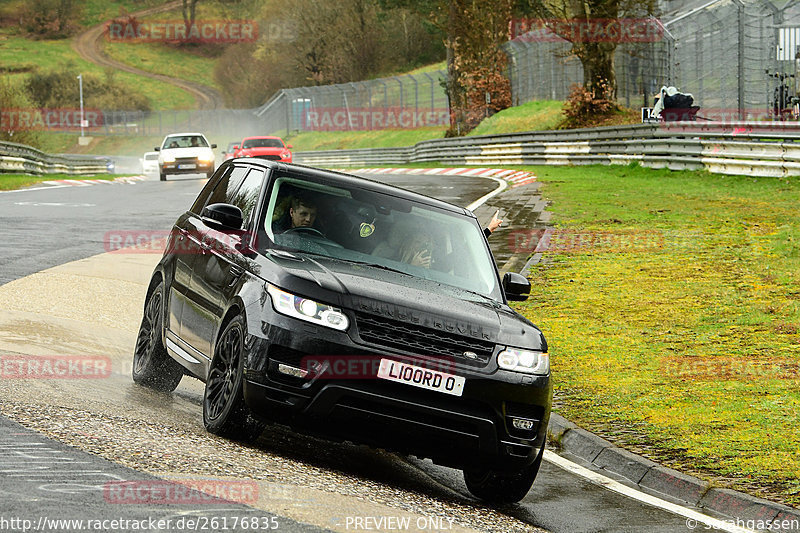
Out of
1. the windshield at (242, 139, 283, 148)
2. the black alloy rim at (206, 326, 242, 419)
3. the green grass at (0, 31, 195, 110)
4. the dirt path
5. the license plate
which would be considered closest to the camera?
the license plate

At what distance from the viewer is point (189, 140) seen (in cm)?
4106

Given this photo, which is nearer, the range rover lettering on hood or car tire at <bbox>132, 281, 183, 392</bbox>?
the range rover lettering on hood

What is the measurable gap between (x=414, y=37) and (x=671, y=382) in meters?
96.7

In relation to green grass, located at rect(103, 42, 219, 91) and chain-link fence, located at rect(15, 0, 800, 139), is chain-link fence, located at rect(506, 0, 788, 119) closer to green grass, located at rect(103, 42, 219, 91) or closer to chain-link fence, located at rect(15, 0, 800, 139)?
chain-link fence, located at rect(15, 0, 800, 139)

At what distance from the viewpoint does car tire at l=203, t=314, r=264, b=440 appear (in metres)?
6.70

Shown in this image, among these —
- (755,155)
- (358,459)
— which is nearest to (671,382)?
(358,459)

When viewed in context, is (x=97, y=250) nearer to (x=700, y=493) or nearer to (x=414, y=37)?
(x=700, y=493)

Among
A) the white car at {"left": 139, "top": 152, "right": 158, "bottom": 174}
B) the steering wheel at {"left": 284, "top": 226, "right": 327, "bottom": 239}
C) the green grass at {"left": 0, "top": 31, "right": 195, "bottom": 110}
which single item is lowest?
the white car at {"left": 139, "top": 152, "right": 158, "bottom": 174}

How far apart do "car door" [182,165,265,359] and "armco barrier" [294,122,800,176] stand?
63.3ft

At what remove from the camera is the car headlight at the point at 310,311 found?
6.48 meters

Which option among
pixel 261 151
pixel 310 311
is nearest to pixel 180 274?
pixel 310 311

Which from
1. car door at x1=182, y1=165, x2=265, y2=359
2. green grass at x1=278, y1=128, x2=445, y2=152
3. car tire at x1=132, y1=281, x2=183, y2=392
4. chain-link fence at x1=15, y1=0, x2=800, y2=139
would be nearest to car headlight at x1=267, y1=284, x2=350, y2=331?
car door at x1=182, y1=165, x2=265, y2=359

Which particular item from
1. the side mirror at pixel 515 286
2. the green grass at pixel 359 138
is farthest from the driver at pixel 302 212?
the green grass at pixel 359 138

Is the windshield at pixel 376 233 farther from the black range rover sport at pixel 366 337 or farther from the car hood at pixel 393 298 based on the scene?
the car hood at pixel 393 298
